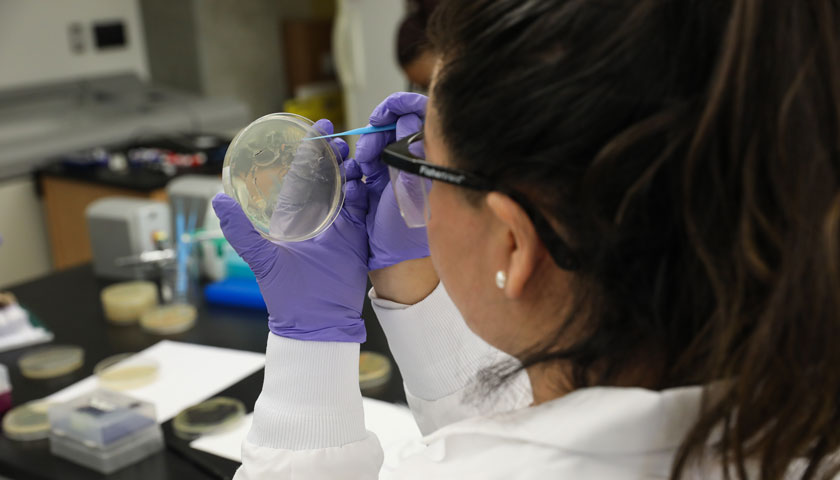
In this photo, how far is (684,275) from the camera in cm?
66

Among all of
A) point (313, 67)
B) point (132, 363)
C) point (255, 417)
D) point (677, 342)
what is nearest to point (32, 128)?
point (313, 67)

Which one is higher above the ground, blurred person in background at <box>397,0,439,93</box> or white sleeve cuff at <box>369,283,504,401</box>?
blurred person in background at <box>397,0,439,93</box>

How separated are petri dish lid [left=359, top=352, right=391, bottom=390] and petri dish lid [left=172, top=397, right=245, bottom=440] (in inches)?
9.5

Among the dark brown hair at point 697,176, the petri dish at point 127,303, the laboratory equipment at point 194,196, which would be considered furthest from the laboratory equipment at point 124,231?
the dark brown hair at point 697,176

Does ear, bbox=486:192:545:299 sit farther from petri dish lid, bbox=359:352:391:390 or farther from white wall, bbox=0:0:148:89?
white wall, bbox=0:0:148:89

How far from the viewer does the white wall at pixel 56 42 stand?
3.94 metres

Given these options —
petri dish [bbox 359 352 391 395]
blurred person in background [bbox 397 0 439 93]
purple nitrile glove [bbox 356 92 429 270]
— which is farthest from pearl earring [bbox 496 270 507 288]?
blurred person in background [bbox 397 0 439 93]

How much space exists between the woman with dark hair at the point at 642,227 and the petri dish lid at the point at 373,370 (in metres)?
0.66

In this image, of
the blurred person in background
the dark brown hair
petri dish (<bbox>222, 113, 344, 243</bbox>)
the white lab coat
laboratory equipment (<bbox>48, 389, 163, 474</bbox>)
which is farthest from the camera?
the blurred person in background

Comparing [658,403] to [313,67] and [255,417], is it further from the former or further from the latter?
[313,67]

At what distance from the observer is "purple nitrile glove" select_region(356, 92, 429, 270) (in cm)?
106

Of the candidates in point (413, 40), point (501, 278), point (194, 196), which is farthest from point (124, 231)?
point (501, 278)

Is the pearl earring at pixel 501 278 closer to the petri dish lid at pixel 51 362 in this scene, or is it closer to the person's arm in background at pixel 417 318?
the person's arm in background at pixel 417 318

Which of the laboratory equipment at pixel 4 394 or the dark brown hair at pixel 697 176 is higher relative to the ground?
the dark brown hair at pixel 697 176
